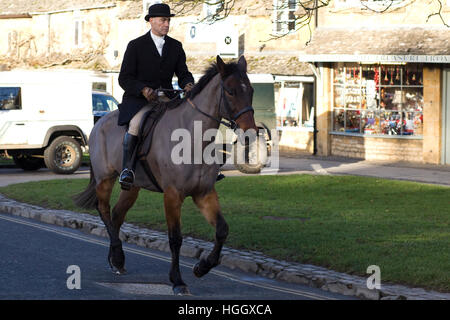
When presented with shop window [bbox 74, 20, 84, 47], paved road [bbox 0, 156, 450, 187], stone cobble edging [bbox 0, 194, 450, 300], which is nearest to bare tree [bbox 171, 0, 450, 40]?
paved road [bbox 0, 156, 450, 187]

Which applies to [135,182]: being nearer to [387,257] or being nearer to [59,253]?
[59,253]

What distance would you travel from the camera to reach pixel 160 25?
32.4 ft

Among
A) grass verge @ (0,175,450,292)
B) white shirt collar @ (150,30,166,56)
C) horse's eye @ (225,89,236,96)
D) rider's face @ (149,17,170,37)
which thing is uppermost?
rider's face @ (149,17,170,37)

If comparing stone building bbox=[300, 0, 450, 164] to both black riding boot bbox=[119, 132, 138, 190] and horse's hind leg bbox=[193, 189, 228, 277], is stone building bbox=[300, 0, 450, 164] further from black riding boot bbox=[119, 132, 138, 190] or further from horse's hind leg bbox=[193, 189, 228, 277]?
horse's hind leg bbox=[193, 189, 228, 277]

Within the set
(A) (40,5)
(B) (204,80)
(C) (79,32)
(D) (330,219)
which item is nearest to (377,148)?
(D) (330,219)

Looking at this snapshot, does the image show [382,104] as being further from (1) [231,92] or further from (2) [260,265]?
(1) [231,92]

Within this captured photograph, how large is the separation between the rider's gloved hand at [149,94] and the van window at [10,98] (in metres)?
13.6

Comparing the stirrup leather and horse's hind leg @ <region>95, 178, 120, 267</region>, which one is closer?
the stirrup leather

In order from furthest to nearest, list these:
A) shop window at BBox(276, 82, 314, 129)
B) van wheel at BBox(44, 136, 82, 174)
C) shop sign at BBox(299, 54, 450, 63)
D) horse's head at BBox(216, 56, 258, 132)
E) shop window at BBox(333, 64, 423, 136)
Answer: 1. shop window at BBox(276, 82, 314, 129)
2. shop window at BBox(333, 64, 423, 136)
3. shop sign at BBox(299, 54, 450, 63)
4. van wheel at BBox(44, 136, 82, 174)
5. horse's head at BBox(216, 56, 258, 132)

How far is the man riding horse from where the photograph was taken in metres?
9.69

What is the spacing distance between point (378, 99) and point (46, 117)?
9718 mm

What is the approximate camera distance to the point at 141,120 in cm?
964

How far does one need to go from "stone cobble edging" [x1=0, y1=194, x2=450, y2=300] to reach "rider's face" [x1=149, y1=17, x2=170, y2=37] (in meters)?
2.63

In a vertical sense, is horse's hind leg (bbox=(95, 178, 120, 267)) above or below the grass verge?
above
